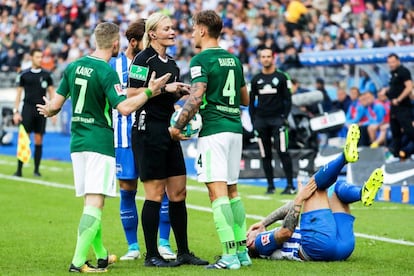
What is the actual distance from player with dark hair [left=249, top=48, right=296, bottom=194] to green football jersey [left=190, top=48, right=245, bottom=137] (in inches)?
320

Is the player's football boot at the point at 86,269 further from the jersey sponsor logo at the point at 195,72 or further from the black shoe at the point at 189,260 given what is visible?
the jersey sponsor logo at the point at 195,72

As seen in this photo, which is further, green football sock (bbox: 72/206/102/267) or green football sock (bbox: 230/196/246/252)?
green football sock (bbox: 230/196/246/252)

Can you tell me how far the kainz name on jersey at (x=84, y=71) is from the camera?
9188 mm

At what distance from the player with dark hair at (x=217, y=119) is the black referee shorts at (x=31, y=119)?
10.8 metres

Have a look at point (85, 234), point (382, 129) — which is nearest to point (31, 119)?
point (382, 129)

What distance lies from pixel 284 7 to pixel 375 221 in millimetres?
20474

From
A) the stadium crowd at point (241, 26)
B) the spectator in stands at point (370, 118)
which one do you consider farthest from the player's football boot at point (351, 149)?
the spectator in stands at point (370, 118)

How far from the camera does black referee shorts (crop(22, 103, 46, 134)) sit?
20.0 m

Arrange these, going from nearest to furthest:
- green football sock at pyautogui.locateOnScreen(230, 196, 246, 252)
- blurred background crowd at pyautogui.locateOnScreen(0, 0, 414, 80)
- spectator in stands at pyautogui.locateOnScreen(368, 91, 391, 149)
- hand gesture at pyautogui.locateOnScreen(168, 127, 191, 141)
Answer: hand gesture at pyautogui.locateOnScreen(168, 127, 191, 141)
green football sock at pyautogui.locateOnScreen(230, 196, 246, 252)
spectator in stands at pyautogui.locateOnScreen(368, 91, 391, 149)
blurred background crowd at pyautogui.locateOnScreen(0, 0, 414, 80)

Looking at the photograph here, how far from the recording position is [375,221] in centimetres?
1370

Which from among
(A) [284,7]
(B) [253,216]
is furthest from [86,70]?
(A) [284,7]

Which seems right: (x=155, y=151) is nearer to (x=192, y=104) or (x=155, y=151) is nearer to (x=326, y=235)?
(x=192, y=104)

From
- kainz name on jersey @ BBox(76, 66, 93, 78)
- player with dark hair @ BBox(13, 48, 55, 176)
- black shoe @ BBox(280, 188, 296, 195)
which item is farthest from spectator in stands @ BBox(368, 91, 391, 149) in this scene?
kainz name on jersey @ BBox(76, 66, 93, 78)

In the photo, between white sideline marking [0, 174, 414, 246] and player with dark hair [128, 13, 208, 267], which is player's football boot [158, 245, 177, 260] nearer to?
player with dark hair [128, 13, 208, 267]
